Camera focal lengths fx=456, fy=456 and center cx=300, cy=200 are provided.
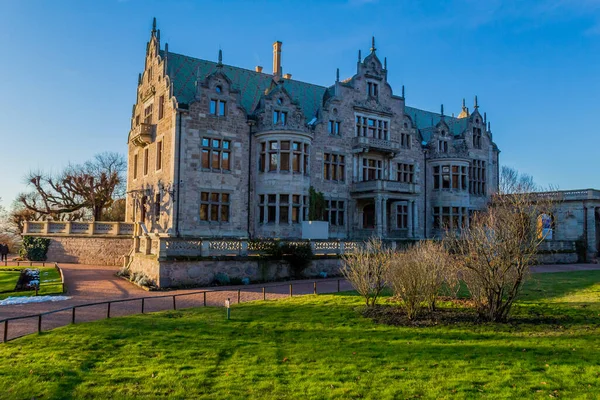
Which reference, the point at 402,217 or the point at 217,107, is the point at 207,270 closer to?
the point at 217,107

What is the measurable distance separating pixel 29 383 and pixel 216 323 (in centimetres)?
539

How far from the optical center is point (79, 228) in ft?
108

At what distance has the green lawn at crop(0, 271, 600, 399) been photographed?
834 centimetres

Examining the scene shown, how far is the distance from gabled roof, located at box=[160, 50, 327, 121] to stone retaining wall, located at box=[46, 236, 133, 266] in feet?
37.2

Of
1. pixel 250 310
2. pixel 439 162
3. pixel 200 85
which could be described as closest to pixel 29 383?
pixel 250 310

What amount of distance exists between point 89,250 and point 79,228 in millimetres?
1892

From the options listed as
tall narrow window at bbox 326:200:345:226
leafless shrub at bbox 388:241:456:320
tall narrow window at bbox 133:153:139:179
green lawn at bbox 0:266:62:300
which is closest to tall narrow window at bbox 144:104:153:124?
tall narrow window at bbox 133:153:139:179

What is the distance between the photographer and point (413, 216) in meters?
37.2

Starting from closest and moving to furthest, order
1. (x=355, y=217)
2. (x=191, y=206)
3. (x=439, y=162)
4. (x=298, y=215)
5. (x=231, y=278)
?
(x=231, y=278) → (x=191, y=206) → (x=298, y=215) → (x=355, y=217) → (x=439, y=162)

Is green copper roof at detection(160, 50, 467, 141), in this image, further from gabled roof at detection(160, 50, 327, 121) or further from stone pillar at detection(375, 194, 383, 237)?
stone pillar at detection(375, 194, 383, 237)

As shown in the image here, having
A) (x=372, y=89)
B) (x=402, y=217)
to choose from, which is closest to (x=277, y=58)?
(x=372, y=89)

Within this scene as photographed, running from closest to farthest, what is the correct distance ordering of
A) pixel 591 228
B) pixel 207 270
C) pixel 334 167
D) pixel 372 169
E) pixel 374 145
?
pixel 207 270, pixel 334 167, pixel 374 145, pixel 372 169, pixel 591 228

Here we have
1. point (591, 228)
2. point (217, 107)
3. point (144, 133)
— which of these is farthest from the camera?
point (591, 228)

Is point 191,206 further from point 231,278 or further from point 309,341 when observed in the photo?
point 309,341
